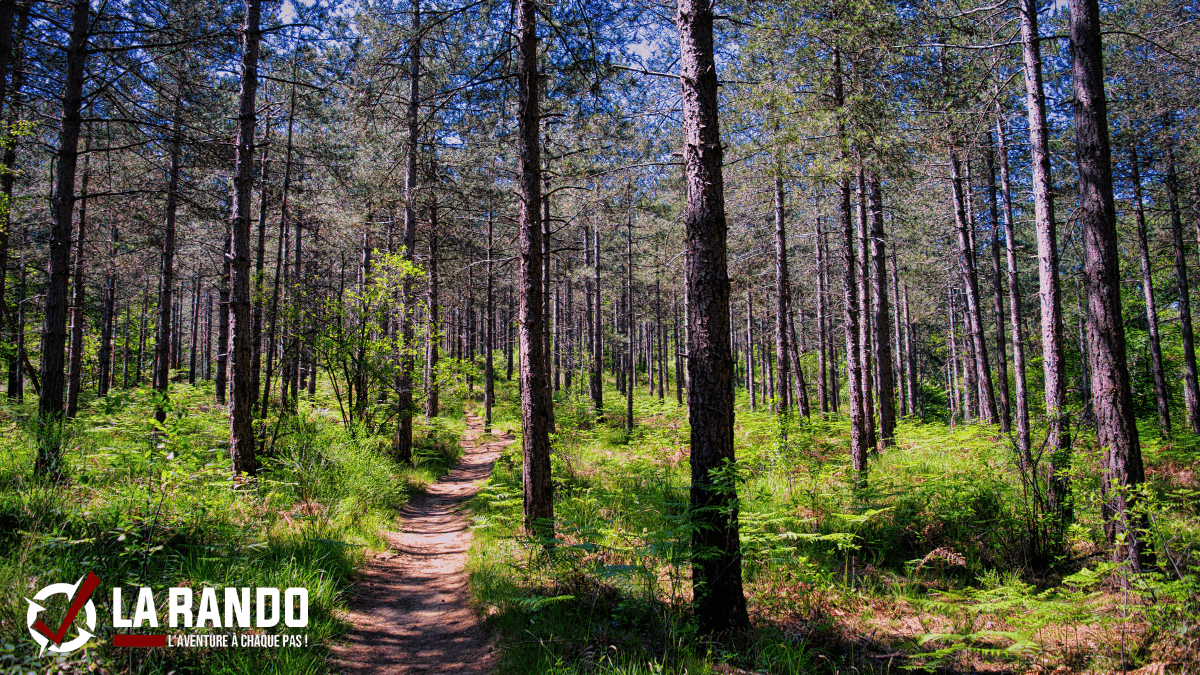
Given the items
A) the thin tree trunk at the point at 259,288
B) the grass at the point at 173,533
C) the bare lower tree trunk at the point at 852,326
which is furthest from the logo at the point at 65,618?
the bare lower tree trunk at the point at 852,326

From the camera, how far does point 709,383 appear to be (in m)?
3.96

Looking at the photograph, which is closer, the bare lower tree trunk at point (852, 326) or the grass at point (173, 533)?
the grass at point (173, 533)

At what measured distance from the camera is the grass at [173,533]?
3.25 metres

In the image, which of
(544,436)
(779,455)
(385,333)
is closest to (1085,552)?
(779,455)

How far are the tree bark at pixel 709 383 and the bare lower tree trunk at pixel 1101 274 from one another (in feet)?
14.5

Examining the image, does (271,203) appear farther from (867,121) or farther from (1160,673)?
(1160,673)

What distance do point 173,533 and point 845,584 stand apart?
6683 mm

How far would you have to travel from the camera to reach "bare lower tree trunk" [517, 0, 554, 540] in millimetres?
6090

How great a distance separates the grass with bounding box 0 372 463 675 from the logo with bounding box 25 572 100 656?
58mm

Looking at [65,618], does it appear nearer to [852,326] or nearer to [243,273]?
[243,273]

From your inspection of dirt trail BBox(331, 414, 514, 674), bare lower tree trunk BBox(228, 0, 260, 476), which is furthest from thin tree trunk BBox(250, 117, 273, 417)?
dirt trail BBox(331, 414, 514, 674)

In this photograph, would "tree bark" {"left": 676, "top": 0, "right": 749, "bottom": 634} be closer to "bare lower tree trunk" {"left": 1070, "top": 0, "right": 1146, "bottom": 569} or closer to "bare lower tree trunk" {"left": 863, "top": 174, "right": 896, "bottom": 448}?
"bare lower tree trunk" {"left": 1070, "top": 0, "right": 1146, "bottom": 569}

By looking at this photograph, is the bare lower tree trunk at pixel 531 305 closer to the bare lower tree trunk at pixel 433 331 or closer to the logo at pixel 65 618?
the logo at pixel 65 618

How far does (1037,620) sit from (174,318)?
45.3 metres
